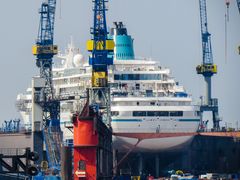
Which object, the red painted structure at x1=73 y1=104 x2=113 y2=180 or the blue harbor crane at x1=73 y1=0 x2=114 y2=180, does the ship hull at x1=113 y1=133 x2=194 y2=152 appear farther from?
the red painted structure at x1=73 y1=104 x2=113 y2=180

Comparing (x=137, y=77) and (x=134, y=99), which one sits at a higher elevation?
(x=137, y=77)

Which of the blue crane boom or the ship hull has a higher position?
the blue crane boom

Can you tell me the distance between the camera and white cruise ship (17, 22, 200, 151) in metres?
171

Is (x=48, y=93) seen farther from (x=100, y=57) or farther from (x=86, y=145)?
(x=86, y=145)

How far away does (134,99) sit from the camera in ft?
568

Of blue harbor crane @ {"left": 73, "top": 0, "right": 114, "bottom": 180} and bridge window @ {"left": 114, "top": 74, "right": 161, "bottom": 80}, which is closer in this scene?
blue harbor crane @ {"left": 73, "top": 0, "right": 114, "bottom": 180}

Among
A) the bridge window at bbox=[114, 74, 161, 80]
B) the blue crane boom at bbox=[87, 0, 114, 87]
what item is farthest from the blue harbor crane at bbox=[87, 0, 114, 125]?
the bridge window at bbox=[114, 74, 161, 80]

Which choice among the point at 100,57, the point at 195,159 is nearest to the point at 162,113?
the point at 195,159

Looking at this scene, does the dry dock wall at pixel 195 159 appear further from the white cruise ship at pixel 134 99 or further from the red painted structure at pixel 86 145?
the red painted structure at pixel 86 145

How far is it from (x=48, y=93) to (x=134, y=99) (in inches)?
390

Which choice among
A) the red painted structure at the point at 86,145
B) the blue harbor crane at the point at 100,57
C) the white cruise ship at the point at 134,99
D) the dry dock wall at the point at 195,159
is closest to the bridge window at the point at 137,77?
the white cruise ship at the point at 134,99

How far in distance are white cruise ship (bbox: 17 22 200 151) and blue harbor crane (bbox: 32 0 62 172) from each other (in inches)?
127

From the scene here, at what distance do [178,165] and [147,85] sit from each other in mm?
10272

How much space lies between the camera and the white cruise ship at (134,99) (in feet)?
560
